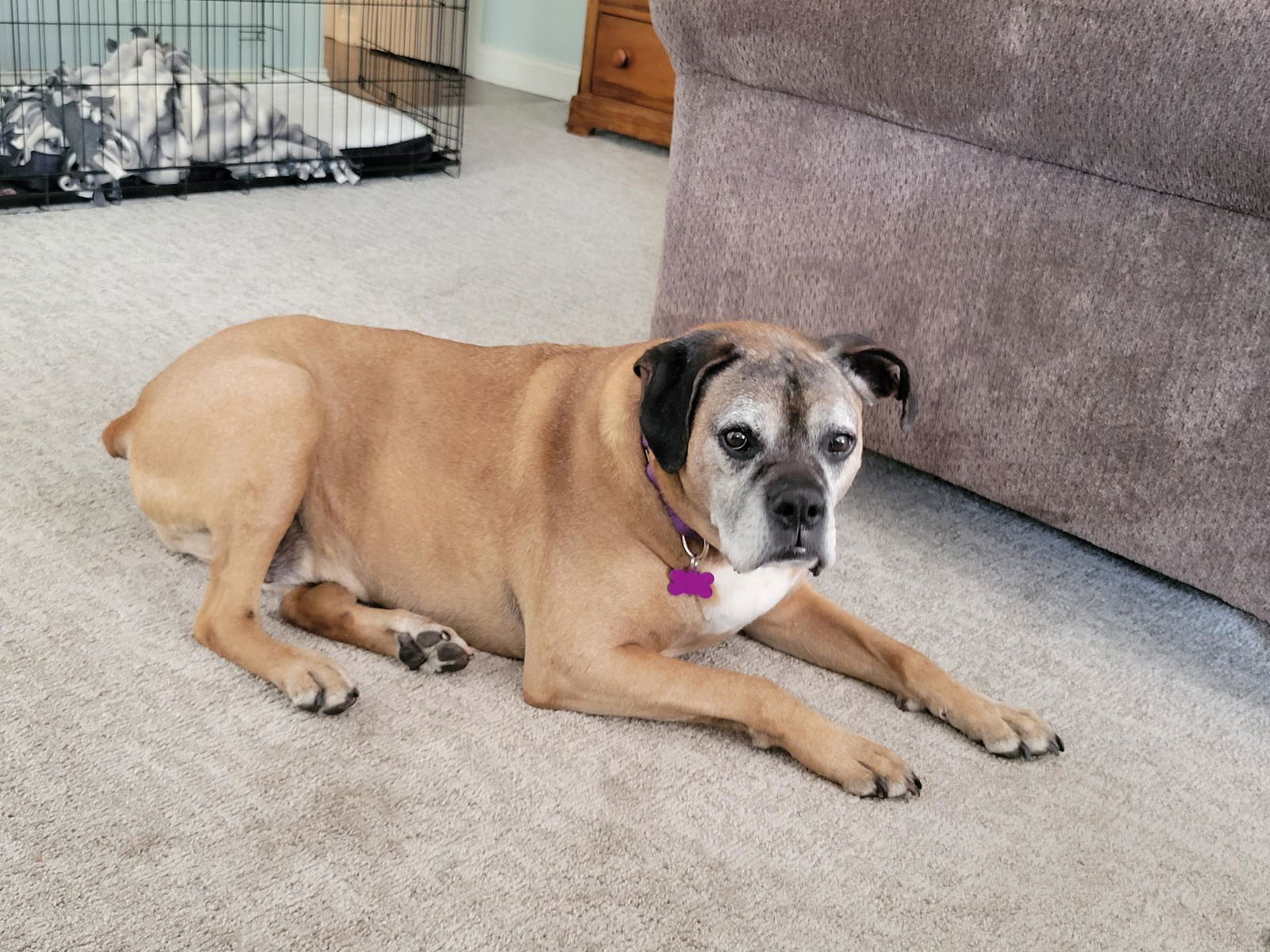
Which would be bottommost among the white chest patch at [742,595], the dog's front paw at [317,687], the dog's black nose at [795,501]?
the dog's front paw at [317,687]

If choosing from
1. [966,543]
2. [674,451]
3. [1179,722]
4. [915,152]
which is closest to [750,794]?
[674,451]

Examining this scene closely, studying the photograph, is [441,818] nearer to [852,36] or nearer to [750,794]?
[750,794]

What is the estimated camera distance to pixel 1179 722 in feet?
6.98

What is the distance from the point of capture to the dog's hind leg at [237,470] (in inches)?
79.0

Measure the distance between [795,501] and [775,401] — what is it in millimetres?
158

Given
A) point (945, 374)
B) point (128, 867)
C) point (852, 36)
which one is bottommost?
point (128, 867)

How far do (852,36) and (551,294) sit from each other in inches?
65.0

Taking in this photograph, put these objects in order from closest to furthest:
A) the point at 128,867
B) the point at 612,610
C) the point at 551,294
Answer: the point at 128,867
the point at 612,610
the point at 551,294

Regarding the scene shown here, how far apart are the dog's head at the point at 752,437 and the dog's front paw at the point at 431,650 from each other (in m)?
0.49

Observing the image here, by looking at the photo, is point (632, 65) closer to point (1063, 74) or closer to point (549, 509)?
point (1063, 74)

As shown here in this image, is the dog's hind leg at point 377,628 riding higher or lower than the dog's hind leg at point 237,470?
lower

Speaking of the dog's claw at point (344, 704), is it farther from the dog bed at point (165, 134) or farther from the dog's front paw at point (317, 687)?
the dog bed at point (165, 134)

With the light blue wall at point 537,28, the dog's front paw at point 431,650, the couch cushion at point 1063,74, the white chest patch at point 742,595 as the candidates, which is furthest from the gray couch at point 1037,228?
the light blue wall at point 537,28

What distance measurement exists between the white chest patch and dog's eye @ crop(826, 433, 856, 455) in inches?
7.5
